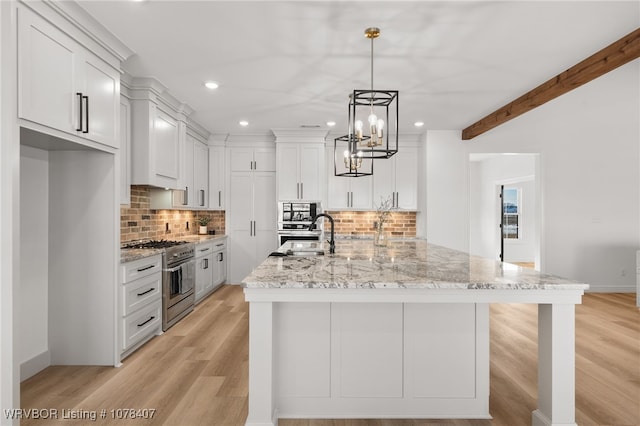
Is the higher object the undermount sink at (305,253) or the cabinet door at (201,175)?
the cabinet door at (201,175)

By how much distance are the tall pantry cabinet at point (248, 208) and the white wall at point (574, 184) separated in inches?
107

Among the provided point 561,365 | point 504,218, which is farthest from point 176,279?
point 504,218

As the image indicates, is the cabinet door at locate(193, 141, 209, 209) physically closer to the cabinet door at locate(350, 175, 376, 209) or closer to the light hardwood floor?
the light hardwood floor

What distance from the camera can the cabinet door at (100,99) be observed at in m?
2.62

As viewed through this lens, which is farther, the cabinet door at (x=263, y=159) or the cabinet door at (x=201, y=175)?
the cabinet door at (x=263, y=159)

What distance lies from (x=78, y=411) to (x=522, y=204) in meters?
9.57

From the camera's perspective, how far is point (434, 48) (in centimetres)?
288

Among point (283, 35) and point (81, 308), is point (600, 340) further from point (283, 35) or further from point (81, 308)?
point (81, 308)

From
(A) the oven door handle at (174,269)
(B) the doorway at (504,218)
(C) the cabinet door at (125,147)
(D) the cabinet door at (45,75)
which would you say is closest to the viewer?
(D) the cabinet door at (45,75)

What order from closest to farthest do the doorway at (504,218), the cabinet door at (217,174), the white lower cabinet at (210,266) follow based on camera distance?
1. the white lower cabinet at (210,266)
2. the cabinet door at (217,174)
3. the doorway at (504,218)

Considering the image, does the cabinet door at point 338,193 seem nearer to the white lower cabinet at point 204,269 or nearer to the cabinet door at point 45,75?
the white lower cabinet at point 204,269

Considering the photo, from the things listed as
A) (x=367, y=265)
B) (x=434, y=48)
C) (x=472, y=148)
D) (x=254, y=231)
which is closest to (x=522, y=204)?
(x=472, y=148)

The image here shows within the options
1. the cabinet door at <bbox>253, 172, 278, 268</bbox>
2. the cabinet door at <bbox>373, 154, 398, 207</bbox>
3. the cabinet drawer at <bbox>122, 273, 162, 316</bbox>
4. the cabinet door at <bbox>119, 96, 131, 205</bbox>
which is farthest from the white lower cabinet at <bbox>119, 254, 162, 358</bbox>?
the cabinet door at <bbox>373, 154, 398, 207</bbox>

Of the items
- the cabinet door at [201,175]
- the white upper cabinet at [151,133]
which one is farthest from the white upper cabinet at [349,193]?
the white upper cabinet at [151,133]
